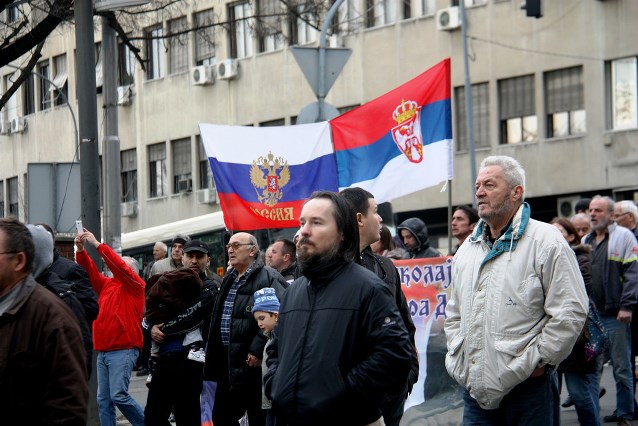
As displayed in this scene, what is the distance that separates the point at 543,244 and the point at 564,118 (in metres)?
28.0

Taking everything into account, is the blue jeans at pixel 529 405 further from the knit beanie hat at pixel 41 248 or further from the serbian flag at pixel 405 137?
the serbian flag at pixel 405 137

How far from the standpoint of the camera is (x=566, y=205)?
112 ft

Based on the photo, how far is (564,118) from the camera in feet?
112

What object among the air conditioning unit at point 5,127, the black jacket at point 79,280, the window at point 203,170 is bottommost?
the black jacket at point 79,280

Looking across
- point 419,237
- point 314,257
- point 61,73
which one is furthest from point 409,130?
point 61,73

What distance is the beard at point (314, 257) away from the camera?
5.75 m

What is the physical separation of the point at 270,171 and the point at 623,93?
21916 millimetres

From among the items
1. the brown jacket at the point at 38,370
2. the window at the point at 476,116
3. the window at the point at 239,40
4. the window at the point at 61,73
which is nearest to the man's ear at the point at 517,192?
the brown jacket at the point at 38,370

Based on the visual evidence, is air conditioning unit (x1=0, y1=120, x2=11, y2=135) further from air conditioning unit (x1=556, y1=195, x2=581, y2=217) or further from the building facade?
air conditioning unit (x1=556, y1=195, x2=581, y2=217)

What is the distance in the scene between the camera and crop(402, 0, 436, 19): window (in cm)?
3688

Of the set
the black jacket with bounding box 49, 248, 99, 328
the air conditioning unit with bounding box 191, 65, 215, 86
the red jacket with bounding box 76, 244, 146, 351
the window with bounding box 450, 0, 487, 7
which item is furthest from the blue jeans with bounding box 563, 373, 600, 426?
the air conditioning unit with bounding box 191, 65, 215, 86

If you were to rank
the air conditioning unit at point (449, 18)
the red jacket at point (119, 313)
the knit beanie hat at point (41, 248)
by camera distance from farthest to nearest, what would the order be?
1. the air conditioning unit at point (449, 18)
2. the red jacket at point (119, 313)
3. the knit beanie hat at point (41, 248)

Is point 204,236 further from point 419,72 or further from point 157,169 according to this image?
point 157,169

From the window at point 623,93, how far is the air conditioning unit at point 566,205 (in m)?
2.22
